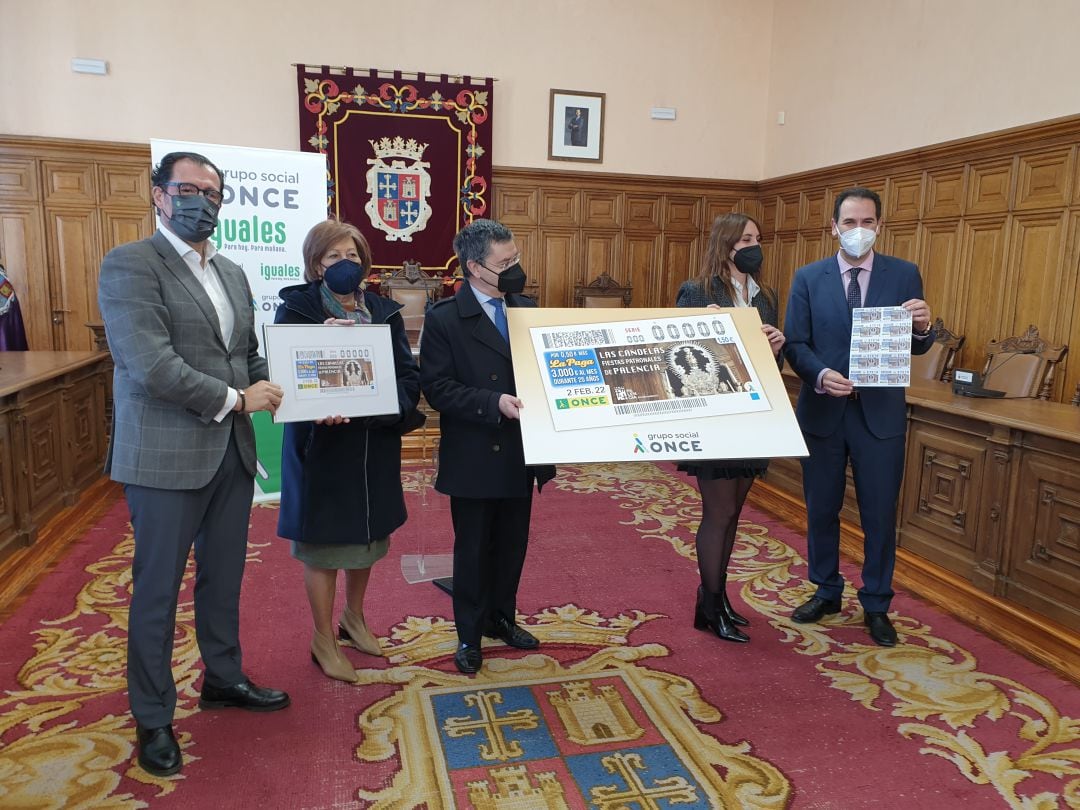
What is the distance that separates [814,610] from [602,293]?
5599 millimetres

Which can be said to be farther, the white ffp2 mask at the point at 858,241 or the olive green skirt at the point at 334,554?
the white ffp2 mask at the point at 858,241

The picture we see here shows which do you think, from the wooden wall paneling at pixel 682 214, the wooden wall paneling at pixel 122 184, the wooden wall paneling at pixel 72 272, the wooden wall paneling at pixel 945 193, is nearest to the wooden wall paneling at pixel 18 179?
the wooden wall paneling at pixel 72 272

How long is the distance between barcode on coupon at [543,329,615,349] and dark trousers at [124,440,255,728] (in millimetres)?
994

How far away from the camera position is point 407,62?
7.77m

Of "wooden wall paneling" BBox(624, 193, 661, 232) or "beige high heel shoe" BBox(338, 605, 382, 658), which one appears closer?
"beige high heel shoe" BBox(338, 605, 382, 658)

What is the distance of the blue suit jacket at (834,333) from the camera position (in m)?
2.91

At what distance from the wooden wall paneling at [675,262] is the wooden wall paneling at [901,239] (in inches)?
90.6

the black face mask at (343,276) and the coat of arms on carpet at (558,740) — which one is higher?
the black face mask at (343,276)

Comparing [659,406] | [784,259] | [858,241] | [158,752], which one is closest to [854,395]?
[858,241]

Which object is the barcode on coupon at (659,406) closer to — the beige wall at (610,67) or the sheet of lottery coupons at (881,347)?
the sheet of lottery coupons at (881,347)

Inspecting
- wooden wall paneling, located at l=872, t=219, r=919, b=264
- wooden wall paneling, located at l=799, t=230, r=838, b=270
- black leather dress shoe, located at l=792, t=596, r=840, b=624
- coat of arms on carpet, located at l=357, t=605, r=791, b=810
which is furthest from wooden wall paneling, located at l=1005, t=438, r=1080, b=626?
wooden wall paneling, located at l=799, t=230, r=838, b=270

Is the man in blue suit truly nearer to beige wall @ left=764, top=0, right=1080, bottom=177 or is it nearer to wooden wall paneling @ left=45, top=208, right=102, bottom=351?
beige wall @ left=764, top=0, right=1080, bottom=177

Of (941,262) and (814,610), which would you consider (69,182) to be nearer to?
(814,610)

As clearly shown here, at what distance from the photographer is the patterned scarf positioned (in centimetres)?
246
